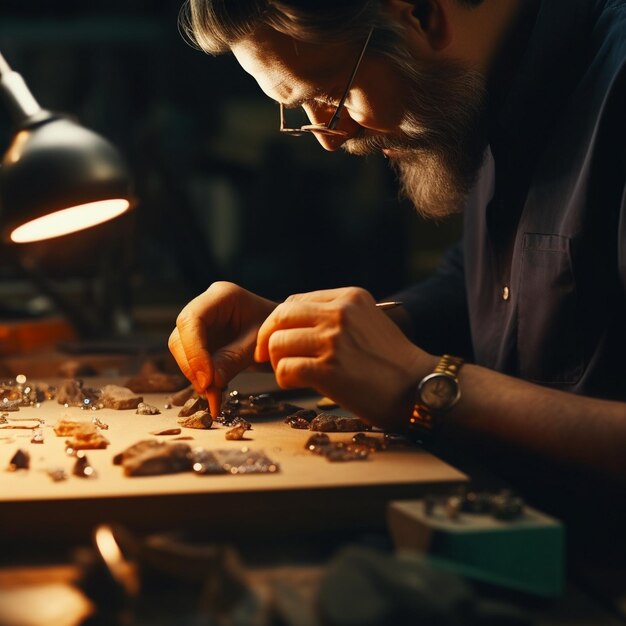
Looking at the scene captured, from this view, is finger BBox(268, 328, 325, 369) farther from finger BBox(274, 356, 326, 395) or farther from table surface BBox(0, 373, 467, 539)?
table surface BBox(0, 373, 467, 539)

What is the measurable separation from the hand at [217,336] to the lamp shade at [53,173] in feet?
0.89

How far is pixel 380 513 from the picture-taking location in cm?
130

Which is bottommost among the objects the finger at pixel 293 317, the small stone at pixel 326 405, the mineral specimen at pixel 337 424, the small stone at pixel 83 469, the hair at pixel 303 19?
the small stone at pixel 326 405

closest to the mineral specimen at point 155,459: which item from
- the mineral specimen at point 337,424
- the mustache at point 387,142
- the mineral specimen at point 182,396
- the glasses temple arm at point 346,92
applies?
the mineral specimen at point 337,424

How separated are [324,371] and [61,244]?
2.12 metres

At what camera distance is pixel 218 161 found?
4.74m

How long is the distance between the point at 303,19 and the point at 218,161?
3.13m

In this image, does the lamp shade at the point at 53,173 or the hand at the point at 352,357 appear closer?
the hand at the point at 352,357

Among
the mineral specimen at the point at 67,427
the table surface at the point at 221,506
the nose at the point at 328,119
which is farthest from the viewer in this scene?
the nose at the point at 328,119

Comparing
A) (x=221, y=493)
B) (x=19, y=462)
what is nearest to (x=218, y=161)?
(x=19, y=462)

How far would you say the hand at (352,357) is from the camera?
152 cm

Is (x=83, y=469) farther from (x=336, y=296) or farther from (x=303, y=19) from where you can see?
(x=303, y=19)

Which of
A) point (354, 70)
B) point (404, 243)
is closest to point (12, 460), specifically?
point (354, 70)

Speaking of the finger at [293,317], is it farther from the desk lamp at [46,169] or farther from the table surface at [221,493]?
the desk lamp at [46,169]
